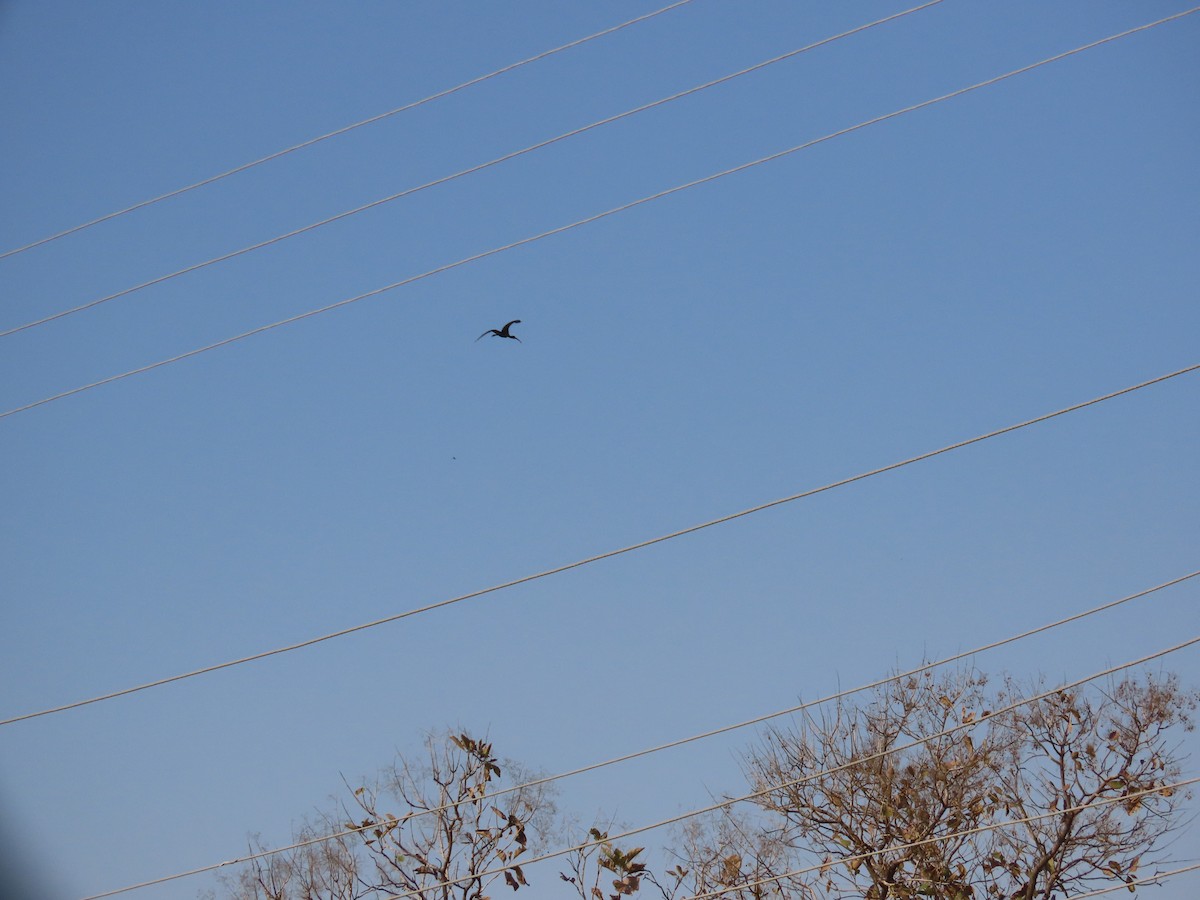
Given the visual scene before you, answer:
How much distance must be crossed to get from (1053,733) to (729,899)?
193 inches

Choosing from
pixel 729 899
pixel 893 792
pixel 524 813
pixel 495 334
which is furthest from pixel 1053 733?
pixel 495 334

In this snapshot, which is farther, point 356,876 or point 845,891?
point 356,876

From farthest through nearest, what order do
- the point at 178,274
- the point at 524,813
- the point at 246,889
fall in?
the point at 246,889
the point at 524,813
the point at 178,274

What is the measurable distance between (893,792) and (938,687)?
61.5 inches

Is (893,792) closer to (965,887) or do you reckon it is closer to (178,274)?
(965,887)

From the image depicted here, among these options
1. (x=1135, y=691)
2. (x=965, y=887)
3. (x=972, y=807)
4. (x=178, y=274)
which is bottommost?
(x=965, y=887)

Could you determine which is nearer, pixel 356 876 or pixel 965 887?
pixel 965 887

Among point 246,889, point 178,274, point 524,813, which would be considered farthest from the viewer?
point 246,889

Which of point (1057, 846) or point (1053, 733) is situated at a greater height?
point (1053, 733)

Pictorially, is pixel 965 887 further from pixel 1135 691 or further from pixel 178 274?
pixel 178 274

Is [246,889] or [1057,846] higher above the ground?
[246,889]

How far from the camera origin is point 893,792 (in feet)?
44.1

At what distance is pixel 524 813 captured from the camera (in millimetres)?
13203

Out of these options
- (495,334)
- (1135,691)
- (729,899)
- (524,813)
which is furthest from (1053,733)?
(495,334)
